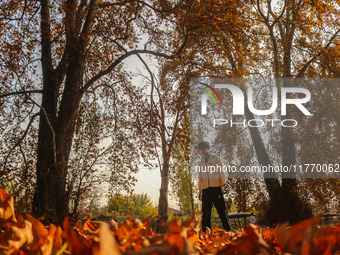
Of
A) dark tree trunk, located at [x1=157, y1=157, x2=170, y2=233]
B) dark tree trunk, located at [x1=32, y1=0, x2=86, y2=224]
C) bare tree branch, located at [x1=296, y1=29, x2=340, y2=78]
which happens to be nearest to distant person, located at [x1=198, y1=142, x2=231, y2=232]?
dark tree trunk, located at [x1=32, y1=0, x2=86, y2=224]

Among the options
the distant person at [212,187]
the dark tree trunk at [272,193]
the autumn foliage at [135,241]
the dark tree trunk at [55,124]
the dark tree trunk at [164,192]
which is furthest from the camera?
the dark tree trunk at [164,192]

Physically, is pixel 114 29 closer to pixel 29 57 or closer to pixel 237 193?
pixel 29 57

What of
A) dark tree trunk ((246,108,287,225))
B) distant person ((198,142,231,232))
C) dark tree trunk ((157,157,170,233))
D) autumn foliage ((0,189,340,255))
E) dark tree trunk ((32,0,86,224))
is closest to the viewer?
autumn foliage ((0,189,340,255))

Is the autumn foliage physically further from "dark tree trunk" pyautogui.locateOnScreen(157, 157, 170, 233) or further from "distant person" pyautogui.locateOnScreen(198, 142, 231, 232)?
"dark tree trunk" pyautogui.locateOnScreen(157, 157, 170, 233)

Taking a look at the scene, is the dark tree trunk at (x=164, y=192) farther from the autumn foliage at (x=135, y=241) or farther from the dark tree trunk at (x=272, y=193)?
the autumn foliage at (x=135, y=241)

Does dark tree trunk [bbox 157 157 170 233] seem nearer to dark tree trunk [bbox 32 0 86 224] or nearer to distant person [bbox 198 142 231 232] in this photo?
dark tree trunk [bbox 32 0 86 224]

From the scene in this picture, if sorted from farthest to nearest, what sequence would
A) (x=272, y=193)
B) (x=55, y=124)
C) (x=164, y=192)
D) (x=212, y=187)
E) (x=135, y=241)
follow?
(x=164, y=192), (x=272, y=193), (x=55, y=124), (x=212, y=187), (x=135, y=241)

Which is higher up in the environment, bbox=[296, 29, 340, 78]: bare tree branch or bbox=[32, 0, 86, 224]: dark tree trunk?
bbox=[296, 29, 340, 78]: bare tree branch

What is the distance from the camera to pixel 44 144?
828 centimetres

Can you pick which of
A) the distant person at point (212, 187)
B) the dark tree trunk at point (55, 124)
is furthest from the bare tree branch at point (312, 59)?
the dark tree trunk at point (55, 124)

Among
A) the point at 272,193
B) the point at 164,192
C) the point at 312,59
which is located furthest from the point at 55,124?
the point at 312,59

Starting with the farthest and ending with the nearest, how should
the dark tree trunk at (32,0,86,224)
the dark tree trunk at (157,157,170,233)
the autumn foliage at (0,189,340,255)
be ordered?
the dark tree trunk at (157,157,170,233) → the dark tree trunk at (32,0,86,224) → the autumn foliage at (0,189,340,255)

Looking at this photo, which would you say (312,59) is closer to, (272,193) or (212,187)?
(272,193)

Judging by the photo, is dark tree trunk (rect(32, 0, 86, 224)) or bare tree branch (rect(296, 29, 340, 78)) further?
bare tree branch (rect(296, 29, 340, 78))
